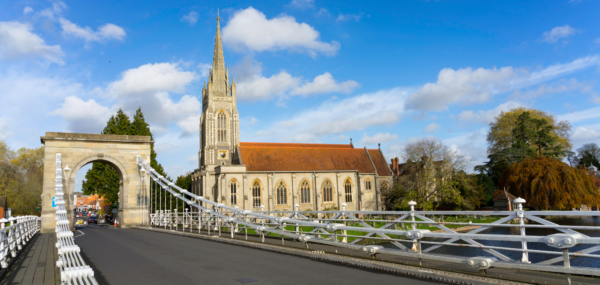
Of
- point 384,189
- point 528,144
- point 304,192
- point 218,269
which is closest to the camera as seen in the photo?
point 218,269

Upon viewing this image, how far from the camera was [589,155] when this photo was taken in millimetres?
65438

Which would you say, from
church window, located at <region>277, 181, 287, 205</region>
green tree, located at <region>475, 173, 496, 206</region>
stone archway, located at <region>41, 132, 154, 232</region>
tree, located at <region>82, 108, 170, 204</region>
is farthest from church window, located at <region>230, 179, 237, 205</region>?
green tree, located at <region>475, 173, 496, 206</region>

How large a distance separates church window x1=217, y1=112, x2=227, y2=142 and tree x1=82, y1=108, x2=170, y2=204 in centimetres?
1527

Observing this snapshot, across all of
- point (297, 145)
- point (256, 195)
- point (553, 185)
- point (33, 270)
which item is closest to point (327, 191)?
point (256, 195)

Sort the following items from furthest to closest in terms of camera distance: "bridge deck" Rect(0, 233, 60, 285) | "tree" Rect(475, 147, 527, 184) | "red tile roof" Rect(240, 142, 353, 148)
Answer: "red tile roof" Rect(240, 142, 353, 148), "tree" Rect(475, 147, 527, 184), "bridge deck" Rect(0, 233, 60, 285)

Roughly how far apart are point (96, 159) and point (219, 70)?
41930mm

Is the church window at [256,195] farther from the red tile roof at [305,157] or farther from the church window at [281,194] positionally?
the church window at [281,194]

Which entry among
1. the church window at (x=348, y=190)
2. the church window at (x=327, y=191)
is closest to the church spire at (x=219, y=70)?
the church window at (x=327, y=191)

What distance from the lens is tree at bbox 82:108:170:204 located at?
39.2 meters

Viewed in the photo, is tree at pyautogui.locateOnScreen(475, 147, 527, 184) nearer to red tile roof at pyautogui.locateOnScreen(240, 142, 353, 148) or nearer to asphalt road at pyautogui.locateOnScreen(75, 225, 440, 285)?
red tile roof at pyautogui.locateOnScreen(240, 142, 353, 148)

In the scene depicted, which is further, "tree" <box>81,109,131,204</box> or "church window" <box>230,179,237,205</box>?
"church window" <box>230,179,237,205</box>

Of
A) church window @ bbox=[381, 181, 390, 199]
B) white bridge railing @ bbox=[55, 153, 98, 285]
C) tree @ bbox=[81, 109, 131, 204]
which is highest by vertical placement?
tree @ bbox=[81, 109, 131, 204]

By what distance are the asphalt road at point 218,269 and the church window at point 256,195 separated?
3505cm

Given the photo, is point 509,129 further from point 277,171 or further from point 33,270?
point 33,270
